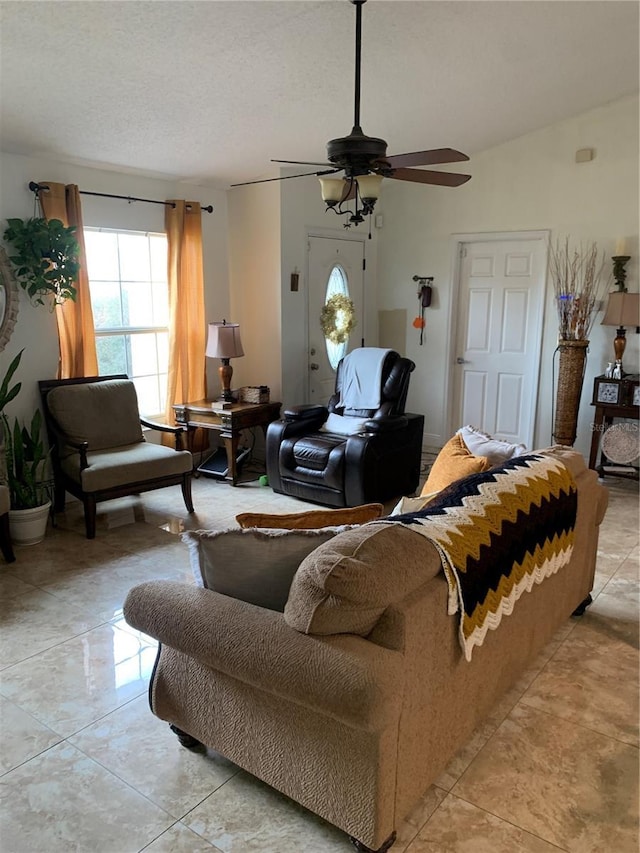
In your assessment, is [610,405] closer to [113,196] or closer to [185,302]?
[185,302]

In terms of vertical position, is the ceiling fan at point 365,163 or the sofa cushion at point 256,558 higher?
the ceiling fan at point 365,163

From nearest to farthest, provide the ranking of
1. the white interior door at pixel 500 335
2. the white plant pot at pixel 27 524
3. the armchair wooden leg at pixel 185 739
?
the armchair wooden leg at pixel 185 739, the white plant pot at pixel 27 524, the white interior door at pixel 500 335

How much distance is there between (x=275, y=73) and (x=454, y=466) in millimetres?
2343

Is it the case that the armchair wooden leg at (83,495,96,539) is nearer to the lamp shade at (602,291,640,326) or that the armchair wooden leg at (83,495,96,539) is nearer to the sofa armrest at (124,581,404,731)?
the sofa armrest at (124,581,404,731)

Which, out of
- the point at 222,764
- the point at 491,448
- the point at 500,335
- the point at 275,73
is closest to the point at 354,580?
the point at 222,764

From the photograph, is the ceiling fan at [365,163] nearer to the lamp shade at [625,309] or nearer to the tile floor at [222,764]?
the tile floor at [222,764]

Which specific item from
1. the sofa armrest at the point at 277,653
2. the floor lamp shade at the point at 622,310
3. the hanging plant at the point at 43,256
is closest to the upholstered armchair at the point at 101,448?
the hanging plant at the point at 43,256

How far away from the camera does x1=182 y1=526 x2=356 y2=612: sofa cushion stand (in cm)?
178

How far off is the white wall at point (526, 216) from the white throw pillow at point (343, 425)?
5.09 feet

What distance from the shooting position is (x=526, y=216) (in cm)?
537

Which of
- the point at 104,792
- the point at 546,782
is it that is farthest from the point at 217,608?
the point at 546,782

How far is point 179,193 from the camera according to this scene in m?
5.07

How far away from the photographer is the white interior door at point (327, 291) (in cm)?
563

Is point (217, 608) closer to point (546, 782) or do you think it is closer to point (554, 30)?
point (546, 782)
